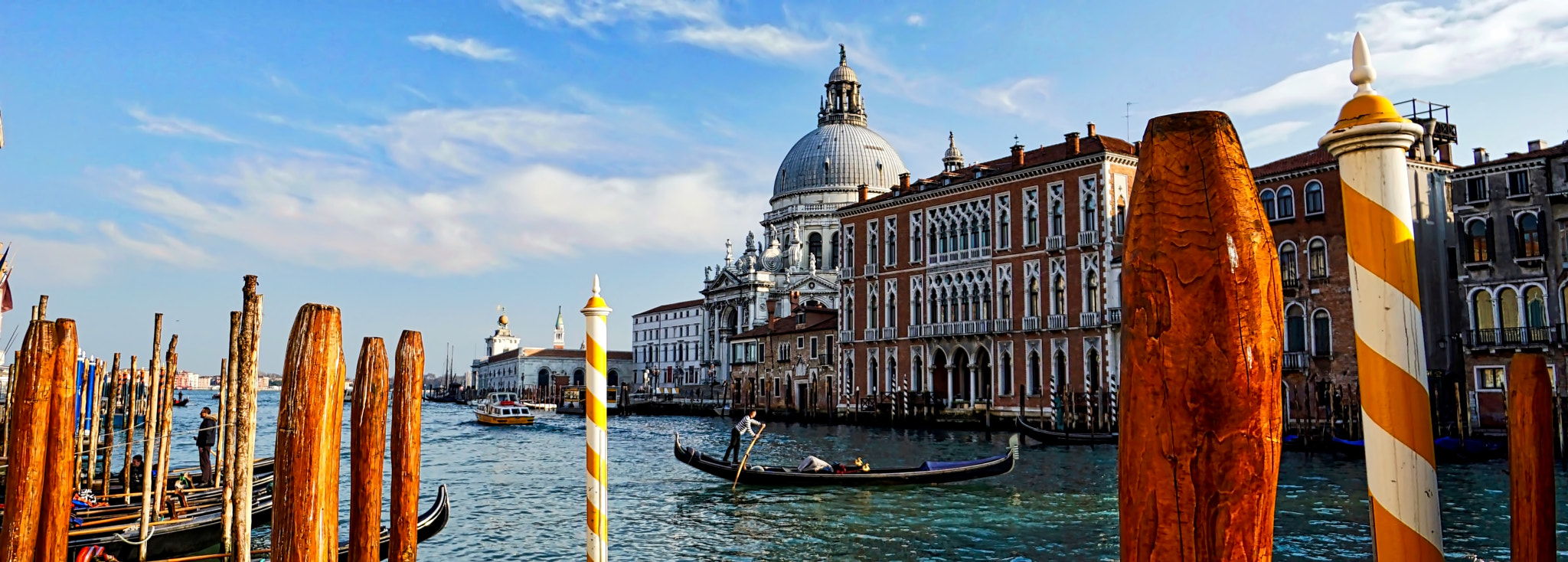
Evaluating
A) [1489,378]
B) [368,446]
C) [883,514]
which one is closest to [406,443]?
[368,446]

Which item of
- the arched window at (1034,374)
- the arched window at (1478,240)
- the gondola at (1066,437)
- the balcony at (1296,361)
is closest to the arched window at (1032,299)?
the arched window at (1034,374)

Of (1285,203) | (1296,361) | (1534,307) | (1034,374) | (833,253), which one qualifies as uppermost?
(833,253)

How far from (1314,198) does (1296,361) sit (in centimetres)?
326

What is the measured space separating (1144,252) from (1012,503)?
10664mm

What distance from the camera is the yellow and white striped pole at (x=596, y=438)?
181 inches

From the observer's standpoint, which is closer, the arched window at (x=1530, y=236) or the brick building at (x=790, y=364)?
the arched window at (x=1530, y=236)

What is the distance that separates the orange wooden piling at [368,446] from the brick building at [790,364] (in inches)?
1209

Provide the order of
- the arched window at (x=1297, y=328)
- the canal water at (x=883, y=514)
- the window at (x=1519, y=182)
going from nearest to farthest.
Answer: the canal water at (x=883, y=514), the window at (x=1519, y=182), the arched window at (x=1297, y=328)

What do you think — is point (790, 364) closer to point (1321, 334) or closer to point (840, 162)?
point (840, 162)

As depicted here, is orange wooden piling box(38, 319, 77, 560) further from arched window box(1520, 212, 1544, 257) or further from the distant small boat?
the distant small boat

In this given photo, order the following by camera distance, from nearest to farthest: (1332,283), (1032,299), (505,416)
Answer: (1332,283) < (1032,299) < (505,416)

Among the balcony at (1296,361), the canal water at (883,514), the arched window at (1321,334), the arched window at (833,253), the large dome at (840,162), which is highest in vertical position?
the large dome at (840,162)

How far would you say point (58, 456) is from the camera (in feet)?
14.3

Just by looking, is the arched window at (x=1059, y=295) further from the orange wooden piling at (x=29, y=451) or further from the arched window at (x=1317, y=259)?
the orange wooden piling at (x=29, y=451)
